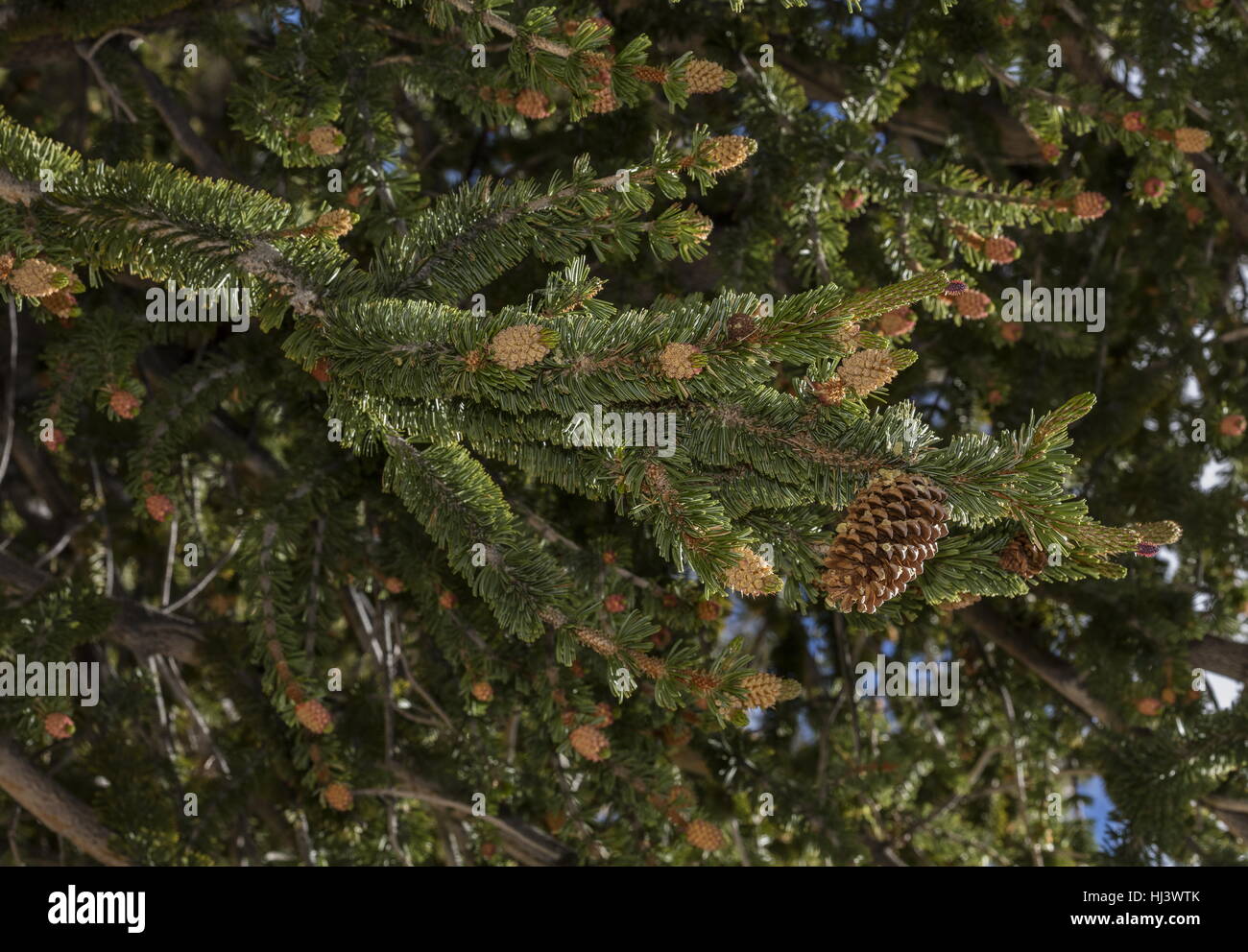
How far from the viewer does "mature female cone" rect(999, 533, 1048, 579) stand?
108 cm

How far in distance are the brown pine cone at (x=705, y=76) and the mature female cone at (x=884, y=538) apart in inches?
22.7

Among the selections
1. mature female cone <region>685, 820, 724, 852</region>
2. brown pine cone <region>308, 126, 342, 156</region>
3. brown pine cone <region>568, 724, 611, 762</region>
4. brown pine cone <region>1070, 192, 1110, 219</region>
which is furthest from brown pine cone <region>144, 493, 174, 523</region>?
brown pine cone <region>1070, 192, 1110, 219</region>

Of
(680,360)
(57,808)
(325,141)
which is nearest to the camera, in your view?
(680,360)

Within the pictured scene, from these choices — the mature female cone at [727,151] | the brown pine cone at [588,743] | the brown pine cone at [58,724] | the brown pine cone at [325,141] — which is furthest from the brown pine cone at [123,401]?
the mature female cone at [727,151]

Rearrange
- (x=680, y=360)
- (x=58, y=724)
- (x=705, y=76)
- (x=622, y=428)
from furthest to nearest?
(x=58, y=724)
(x=705, y=76)
(x=622, y=428)
(x=680, y=360)

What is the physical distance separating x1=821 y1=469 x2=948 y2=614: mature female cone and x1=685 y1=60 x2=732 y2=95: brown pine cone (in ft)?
1.89

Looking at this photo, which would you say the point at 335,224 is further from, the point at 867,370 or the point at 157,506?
the point at 157,506

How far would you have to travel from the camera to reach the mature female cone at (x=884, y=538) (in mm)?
979

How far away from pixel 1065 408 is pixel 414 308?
2.04 ft

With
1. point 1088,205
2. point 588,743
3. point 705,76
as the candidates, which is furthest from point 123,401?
point 1088,205

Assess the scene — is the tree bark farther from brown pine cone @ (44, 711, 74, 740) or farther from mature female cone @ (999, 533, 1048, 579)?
mature female cone @ (999, 533, 1048, 579)

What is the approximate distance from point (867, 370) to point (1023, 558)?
0.84 ft

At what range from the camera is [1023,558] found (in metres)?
1.09
